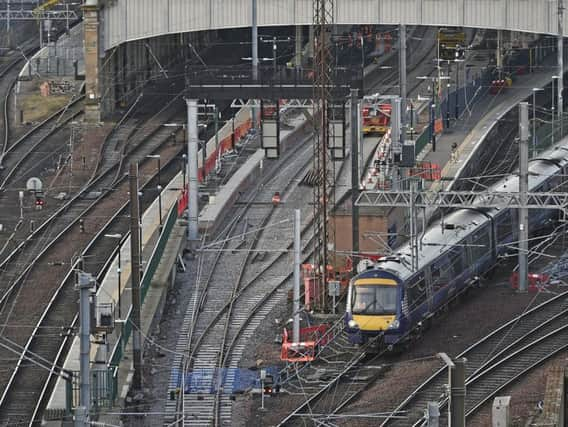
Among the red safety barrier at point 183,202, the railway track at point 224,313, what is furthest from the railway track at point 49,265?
the railway track at point 224,313

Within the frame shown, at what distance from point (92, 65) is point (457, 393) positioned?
45.8 m

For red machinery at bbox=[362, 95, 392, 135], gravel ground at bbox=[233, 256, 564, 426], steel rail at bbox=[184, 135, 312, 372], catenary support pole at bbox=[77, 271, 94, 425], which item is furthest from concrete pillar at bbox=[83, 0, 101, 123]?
catenary support pole at bbox=[77, 271, 94, 425]

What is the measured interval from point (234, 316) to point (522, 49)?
35.8 meters

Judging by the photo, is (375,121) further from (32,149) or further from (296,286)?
(296,286)

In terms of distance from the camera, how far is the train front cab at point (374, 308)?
2016 inches

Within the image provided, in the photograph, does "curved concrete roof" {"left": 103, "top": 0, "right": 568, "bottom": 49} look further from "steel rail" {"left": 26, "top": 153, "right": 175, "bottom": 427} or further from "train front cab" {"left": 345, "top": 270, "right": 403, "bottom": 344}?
"train front cab" {"left": 345, "top": 270, "right": 403, "bottom": 344}

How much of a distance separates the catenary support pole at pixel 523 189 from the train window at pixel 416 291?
3.77 meters

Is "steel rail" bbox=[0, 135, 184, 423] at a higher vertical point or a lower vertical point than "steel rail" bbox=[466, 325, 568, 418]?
higher

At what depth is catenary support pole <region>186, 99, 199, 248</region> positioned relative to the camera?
61.4 m

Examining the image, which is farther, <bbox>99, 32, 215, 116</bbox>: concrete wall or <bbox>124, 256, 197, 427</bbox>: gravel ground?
<bbox>99, 32, 215, 116</bbox>: concrete wall

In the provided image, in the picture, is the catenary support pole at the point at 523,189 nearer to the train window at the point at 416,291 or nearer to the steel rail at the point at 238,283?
the train window at the point at 416,291

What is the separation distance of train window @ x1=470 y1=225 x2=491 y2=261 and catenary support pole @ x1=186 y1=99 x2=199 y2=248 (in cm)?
877

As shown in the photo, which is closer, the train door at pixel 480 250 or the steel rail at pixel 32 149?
the train door at pixel 480 250

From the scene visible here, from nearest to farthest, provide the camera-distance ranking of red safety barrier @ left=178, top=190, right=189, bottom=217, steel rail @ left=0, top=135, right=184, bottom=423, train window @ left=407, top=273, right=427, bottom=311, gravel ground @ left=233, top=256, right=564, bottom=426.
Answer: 1. gravel ground @ left=233, top=256, right=564, bottom=426
2. steel rail @ left=0, top=135, right=184, bottom=423
3. train window @ left=407, top=273, right=427, bottom=311
4. red safety barrier @ left=178, top=190, right=189, bottom=217
